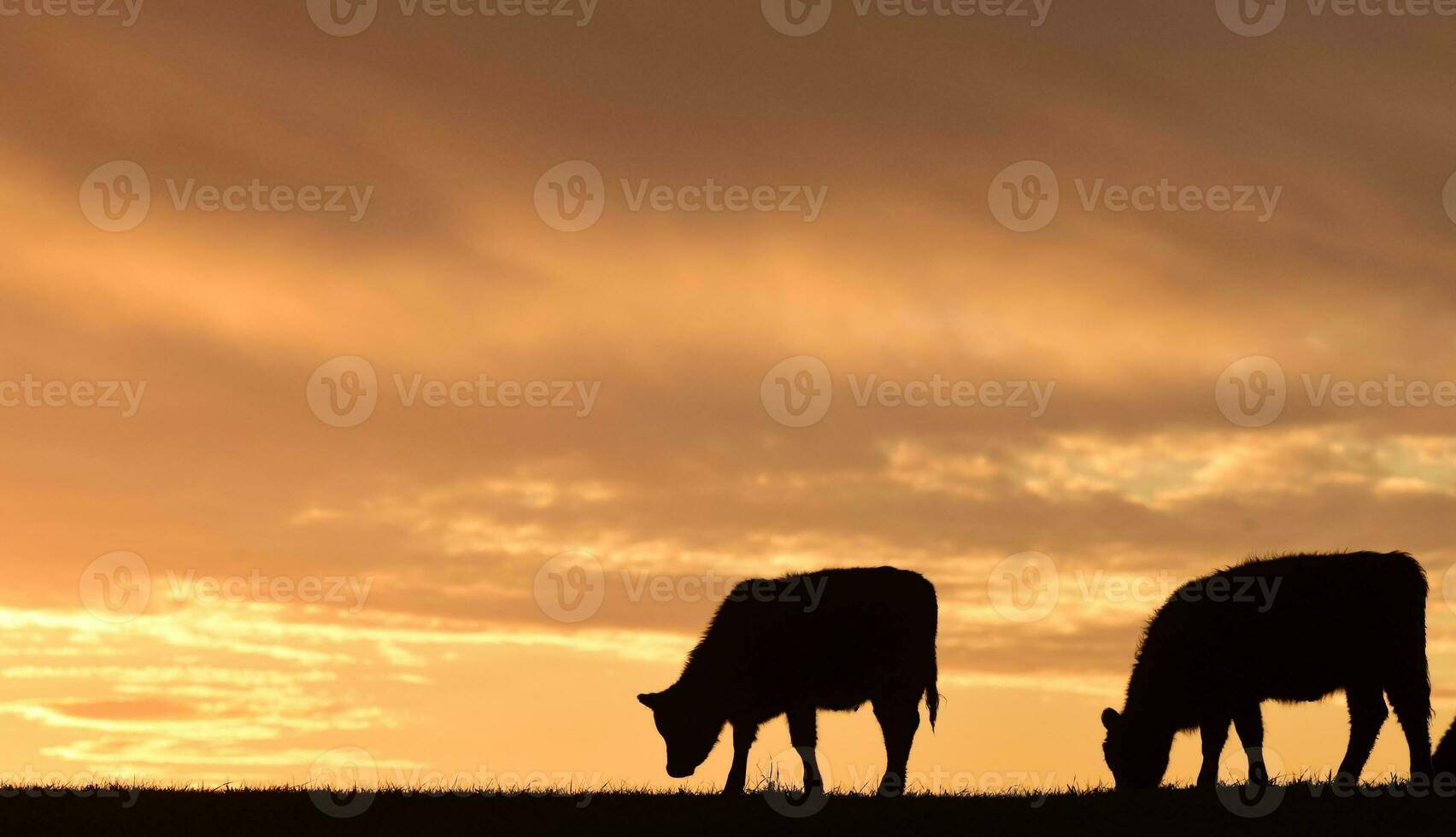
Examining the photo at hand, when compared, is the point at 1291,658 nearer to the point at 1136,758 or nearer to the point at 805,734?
the point at 1136,758

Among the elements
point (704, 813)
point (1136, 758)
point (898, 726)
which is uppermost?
point (898, 726)

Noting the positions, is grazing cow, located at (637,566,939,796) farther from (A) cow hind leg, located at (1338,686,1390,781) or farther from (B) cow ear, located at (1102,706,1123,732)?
(A) cow hind leg, located at (1338,686,1390,781)

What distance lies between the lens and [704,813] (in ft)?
50.0

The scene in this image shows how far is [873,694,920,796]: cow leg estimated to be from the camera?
68.1ft

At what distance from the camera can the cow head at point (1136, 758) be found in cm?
2025

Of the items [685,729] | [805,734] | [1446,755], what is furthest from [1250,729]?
[685,729]

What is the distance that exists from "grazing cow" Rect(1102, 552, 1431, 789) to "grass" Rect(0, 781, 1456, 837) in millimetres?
2524

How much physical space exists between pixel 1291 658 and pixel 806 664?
6441mm

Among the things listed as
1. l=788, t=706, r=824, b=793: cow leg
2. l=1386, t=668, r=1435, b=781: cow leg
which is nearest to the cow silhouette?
l=1386, t=668, r=1435, b=781: cow leg

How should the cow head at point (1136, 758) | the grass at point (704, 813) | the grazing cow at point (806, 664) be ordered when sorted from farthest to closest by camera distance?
1. the grazing cow at point (806, 664)
2. the cow head at point (1136, 758)
3. the grass at point (704, 813)

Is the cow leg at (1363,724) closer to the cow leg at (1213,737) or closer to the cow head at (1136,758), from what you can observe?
the cow leg at (1213,737)

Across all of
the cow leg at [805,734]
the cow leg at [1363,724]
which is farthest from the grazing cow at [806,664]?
the cow leg at [1363,724]

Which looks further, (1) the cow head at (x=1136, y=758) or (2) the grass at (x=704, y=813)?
(1) the cow head at (x=1136, y=758)

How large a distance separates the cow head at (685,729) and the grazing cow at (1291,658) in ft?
18.9
